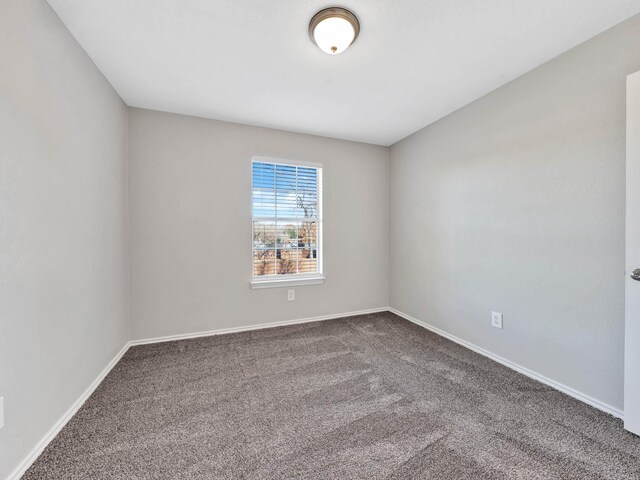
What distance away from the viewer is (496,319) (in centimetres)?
233

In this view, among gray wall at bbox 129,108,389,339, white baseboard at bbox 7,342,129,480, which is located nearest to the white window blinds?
gray wall at bbox 129,108,389,339

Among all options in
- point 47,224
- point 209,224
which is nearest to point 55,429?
point 47,224

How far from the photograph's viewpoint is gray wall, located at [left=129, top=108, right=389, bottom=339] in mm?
2689

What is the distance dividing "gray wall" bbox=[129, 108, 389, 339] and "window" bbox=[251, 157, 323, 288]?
0.11 meters

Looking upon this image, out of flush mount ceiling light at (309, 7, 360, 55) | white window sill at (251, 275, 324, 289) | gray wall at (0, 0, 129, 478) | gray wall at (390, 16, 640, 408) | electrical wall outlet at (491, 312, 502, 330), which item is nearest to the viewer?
gray wall at (0, 0, 129, 478)

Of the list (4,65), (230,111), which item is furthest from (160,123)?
(4,65)

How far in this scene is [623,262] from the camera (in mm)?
1598

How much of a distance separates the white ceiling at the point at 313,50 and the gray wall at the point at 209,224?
358 mm

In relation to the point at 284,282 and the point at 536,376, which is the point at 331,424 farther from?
the point at 284,282

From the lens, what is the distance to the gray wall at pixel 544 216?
65.1 inches

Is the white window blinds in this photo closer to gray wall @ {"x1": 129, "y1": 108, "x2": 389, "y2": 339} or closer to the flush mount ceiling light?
gray wall @ {"x1": 129, "y1": 108, "x2": 389, "y2": 339}

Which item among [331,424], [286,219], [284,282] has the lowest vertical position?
[331,424]

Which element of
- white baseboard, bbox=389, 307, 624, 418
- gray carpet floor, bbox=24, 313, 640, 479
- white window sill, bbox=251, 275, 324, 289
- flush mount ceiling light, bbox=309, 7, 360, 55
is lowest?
gray carpet floor, bbox=24, 313, 640, 479

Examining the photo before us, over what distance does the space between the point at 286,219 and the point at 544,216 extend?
8.12ft
